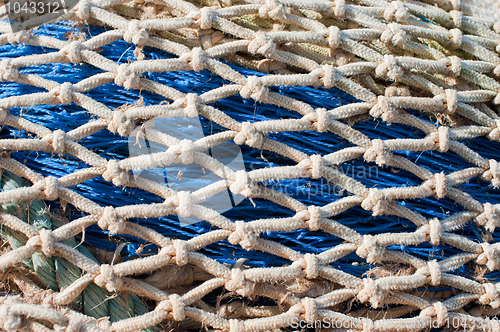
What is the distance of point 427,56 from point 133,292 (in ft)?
3.70

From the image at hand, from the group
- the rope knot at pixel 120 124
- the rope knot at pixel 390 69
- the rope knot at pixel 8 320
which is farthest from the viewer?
the rope knot at pixel 390 69

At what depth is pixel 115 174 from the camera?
1070 millimetres

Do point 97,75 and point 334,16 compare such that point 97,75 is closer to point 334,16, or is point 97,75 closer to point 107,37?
point 107,37

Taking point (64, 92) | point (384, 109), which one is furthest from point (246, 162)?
point (64, 92)

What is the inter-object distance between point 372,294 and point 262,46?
0.76 metres

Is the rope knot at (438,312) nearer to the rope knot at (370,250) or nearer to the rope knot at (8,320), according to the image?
the rope knot at (370,250)

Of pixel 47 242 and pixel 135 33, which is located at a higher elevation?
pixel 135 33

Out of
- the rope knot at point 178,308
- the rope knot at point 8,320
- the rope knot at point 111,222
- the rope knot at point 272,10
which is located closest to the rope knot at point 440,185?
the rope knot at point 272,10

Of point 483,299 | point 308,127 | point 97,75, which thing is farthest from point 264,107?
point 483,299

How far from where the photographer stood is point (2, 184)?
1107 millimetres

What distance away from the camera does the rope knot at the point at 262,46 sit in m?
1.16

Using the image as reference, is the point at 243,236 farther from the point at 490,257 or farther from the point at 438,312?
the point at 490,257

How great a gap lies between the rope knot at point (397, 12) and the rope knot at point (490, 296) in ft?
2.78

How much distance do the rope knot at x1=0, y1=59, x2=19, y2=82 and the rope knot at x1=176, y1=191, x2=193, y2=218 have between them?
1.90 ft
